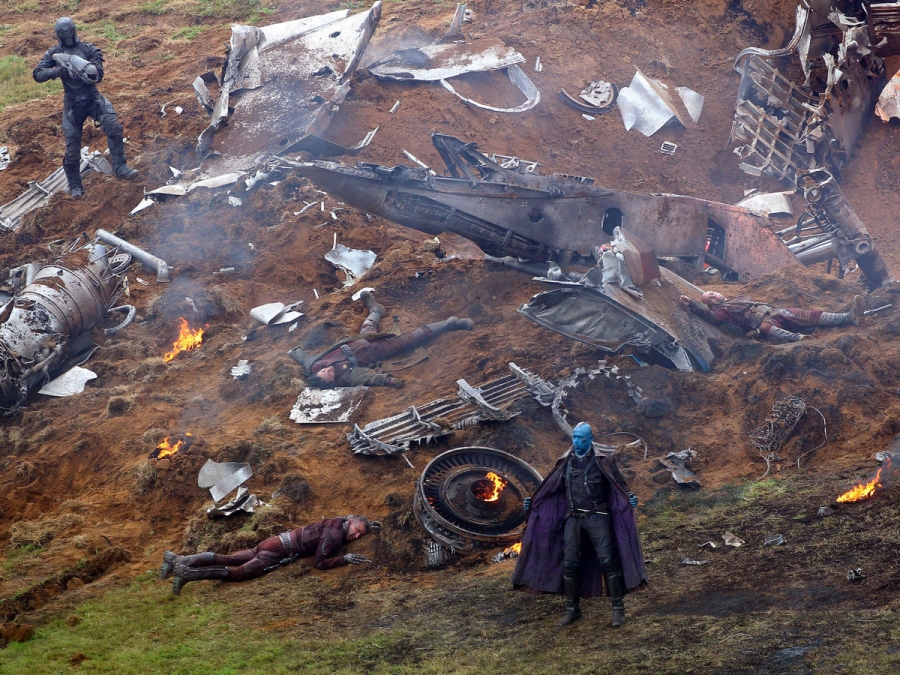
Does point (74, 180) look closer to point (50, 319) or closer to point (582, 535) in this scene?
point (50, 319)

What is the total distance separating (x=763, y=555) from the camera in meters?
6.59

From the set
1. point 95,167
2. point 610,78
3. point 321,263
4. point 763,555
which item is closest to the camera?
point 763,555

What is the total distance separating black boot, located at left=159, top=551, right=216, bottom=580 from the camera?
23.9ft

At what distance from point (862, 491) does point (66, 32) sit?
13.1 m

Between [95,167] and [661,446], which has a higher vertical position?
[95,167]

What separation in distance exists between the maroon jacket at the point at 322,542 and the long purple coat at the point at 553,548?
2.16 metres

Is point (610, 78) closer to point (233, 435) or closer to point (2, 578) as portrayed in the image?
point (233, 435)

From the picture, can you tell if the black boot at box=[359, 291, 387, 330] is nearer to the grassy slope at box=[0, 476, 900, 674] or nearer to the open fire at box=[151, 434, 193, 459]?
the open fire at box=[151, 434, 193, 459]

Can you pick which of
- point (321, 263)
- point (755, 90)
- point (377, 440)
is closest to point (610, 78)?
point (755, 90)

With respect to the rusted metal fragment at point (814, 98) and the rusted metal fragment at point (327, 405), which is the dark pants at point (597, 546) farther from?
the rusted metal fragment at point (814, 98)

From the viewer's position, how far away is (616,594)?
19.2ft

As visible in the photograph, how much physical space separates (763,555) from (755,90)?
12.8 m

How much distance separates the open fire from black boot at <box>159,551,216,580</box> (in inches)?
76.3

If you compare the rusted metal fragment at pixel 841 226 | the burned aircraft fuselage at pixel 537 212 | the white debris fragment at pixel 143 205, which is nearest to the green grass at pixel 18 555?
the burned aircraft fuselage at pixel 537 212
